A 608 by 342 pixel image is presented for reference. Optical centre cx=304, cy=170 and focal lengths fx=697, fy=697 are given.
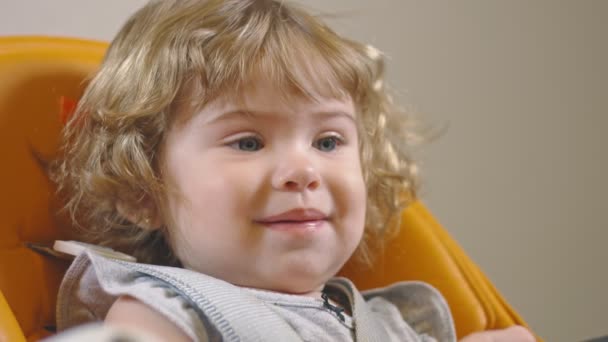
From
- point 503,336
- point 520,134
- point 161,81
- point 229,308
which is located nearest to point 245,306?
point 229,308

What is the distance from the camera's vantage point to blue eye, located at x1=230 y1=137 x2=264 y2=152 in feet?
2.10

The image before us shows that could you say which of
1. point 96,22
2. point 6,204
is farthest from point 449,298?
point 96,22

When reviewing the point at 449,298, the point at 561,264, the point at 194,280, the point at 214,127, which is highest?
the point at 214,127

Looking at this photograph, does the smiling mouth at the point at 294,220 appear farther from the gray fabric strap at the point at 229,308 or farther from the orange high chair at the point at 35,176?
the orange high chair at the point at 35,176

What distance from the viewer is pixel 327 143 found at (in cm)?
70

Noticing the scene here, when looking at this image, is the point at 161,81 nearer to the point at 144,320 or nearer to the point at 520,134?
the point at 144,320

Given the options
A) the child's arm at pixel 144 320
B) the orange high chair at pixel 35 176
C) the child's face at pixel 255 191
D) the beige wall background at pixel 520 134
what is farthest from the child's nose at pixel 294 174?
the beige wall background at pixel 520 134

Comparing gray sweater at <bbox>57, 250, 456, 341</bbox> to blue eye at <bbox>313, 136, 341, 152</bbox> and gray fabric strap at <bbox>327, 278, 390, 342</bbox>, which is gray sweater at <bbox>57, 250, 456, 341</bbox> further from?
blue eye at <bbox>313, 136, 341, 152</bbox>

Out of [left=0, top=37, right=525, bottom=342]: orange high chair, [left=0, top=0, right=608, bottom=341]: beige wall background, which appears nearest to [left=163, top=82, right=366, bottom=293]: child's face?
[left=0, top=37, right=525, bottom=342]: orange high chair

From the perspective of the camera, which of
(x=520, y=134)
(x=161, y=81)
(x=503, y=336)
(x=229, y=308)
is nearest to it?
(x=229, y=308)

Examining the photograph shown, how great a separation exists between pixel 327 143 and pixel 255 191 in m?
0.11

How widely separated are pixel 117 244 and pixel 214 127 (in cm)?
20

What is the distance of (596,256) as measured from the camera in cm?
133

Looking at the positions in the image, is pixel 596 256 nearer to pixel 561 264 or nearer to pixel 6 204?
pixel 561 264
